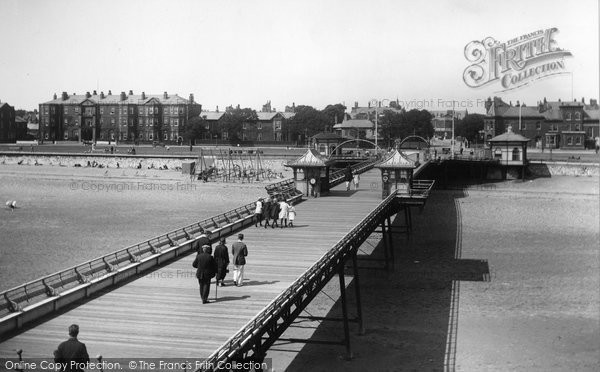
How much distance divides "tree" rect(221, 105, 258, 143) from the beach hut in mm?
90056

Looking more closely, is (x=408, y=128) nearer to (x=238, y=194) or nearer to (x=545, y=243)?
(x=238, y=194)

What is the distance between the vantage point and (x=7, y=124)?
11738 centimetres

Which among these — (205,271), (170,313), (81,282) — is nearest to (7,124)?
(81,282)

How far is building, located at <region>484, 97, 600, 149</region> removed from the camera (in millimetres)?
117375

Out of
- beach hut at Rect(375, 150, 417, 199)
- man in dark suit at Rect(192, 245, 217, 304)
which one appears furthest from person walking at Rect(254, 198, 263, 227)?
beach hut at Rect(375, 150, 417, 199)

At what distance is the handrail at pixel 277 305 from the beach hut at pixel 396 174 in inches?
507

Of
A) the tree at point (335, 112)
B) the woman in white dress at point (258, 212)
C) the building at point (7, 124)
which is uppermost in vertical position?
the tree at point (335, 112)

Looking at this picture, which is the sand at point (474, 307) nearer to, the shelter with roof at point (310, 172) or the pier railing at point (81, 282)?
the pier railing at point (81, 282)

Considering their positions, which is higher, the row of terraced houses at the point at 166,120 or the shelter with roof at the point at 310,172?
the row of terraced houses at the point at 166,120

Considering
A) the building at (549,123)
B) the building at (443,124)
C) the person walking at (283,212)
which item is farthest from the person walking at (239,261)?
the building at (443,124)

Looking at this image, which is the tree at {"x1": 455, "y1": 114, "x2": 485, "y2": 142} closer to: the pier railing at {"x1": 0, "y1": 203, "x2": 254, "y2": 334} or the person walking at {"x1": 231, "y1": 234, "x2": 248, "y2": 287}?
the pier railing at {"x1": 0, "y1": 203, "x2": 254, "y2": 334}

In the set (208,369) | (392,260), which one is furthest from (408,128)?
(208,369)

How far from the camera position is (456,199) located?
6275 centimetres

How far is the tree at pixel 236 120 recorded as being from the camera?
417 ft
